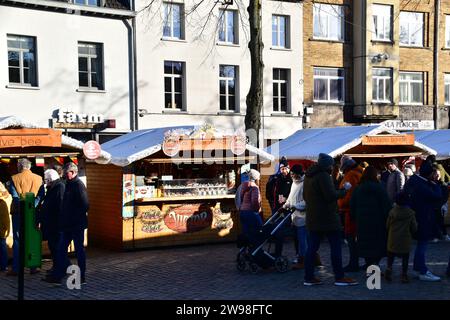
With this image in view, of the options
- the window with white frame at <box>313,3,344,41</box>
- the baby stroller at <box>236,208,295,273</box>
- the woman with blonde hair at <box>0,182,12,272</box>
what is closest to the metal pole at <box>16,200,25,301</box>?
the woman with blonde hair at <box>0,182,12,272</box>

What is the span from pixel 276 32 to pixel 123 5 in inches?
289

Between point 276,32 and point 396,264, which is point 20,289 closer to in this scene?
point 396,264

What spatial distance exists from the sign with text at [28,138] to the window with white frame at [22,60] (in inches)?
467

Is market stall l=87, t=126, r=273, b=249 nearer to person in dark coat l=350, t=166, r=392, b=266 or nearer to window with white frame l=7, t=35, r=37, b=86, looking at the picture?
person in dark coat l=350, t=166, r=392, b=266

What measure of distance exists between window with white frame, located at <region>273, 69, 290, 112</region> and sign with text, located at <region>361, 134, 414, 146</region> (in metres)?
13.0

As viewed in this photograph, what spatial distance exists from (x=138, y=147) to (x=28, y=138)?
296 cm

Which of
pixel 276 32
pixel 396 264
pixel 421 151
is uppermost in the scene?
pixel 276 32

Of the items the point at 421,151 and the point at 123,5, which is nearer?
the point at 421,151

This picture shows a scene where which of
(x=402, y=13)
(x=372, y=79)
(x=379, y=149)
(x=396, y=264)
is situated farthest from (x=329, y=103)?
(x=396, y=264)

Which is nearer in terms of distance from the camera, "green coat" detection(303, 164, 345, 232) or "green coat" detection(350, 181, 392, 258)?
"green coat" detection(303, 164, 345, 232)

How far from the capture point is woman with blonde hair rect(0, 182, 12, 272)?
425 inches

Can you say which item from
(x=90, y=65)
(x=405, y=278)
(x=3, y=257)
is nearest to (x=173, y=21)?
(x=90, y=65)

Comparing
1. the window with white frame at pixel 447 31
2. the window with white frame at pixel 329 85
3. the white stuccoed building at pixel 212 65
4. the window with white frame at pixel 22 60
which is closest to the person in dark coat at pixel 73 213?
the window with white frame at pixel 22 60

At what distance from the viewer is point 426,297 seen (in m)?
8.97
